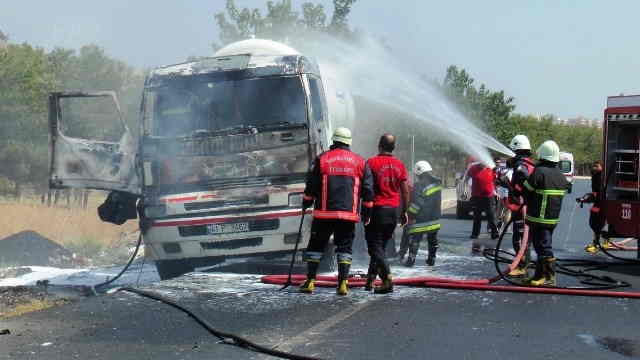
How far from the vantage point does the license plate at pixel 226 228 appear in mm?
10344

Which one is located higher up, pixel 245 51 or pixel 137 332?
pixel 245 51

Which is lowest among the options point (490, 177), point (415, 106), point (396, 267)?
point (396, 267)

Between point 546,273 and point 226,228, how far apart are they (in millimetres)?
3755

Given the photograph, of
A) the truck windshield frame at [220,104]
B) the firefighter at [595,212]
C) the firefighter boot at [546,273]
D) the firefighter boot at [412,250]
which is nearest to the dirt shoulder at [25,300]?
the truck windshield frame at [220,104]

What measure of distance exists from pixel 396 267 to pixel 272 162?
2567 millimetres

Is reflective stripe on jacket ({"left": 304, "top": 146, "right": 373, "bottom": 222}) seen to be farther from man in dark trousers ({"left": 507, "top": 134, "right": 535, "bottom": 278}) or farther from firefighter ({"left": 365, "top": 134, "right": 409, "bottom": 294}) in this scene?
man in dark trousers ({"left": 507, "top": 134, "right": 535, "bottom": 278})

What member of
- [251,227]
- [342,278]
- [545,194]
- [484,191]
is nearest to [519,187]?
[545,194]

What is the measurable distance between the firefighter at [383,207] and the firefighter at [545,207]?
4.79 feet

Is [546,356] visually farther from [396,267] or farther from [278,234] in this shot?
[396,267]

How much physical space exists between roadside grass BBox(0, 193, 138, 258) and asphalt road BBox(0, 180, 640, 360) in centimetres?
916

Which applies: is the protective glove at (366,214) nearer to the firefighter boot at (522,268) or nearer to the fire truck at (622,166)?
the firefighter boot at (522,268)

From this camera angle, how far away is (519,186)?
1009 centimetres

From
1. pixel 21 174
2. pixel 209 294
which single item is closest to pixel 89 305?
pixel 209 294

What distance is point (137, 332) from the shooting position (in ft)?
22.7
